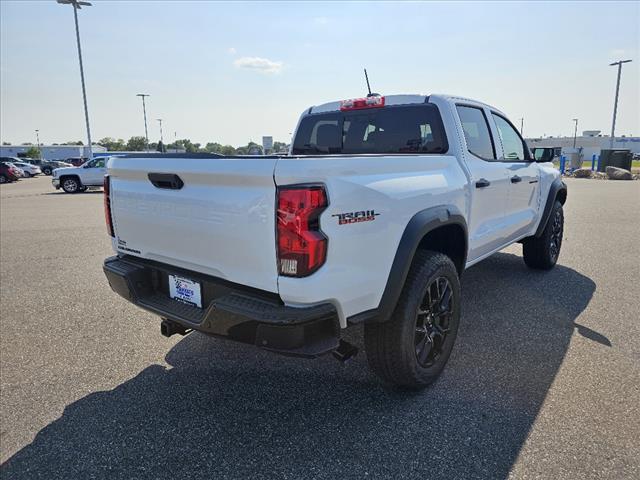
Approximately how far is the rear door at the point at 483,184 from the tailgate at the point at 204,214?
6.35 feet

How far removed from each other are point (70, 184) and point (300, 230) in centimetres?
2042

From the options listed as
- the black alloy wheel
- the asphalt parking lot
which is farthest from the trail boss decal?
the asphalt parking lot

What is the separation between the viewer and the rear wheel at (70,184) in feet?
62.2

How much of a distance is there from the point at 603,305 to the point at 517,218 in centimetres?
121

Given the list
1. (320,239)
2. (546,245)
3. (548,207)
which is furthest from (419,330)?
(546,245)

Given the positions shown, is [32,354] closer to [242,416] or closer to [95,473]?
[95,473]

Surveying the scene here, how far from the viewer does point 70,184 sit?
750 inches

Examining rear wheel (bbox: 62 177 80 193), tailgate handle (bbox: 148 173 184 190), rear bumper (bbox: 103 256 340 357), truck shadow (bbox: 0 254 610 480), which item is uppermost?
tailgate handle (bbox: 148 173 184 190)

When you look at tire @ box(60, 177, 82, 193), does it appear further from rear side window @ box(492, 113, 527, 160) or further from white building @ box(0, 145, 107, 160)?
white building @ box(0, 145, 107, 160)

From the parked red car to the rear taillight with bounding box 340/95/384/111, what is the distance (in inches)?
1246

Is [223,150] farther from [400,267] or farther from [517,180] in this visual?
[400,267]

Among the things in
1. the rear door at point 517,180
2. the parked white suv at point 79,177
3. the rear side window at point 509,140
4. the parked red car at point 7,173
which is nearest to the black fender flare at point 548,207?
the rear door at point 517,180

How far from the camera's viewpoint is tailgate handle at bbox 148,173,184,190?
240 cm

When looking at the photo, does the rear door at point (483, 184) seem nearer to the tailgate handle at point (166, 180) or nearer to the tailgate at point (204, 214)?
the tailgate at point (204, 214)
